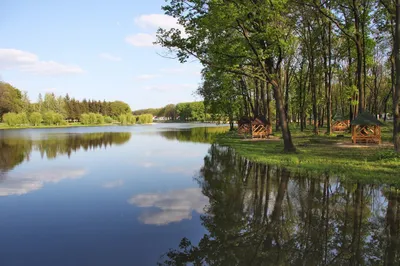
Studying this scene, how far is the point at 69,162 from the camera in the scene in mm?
Answer: 19000

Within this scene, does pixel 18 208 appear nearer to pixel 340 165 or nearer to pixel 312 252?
pixel 312 252

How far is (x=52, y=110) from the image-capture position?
4444 inches

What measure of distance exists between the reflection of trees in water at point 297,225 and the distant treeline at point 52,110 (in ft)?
310

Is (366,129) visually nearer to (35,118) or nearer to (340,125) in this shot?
(340,125)

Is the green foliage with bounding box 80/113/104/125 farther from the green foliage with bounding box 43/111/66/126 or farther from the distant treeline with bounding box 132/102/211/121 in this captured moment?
the distant treeline with bounding box 132/102/211/121

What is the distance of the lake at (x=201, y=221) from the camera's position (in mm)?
5500

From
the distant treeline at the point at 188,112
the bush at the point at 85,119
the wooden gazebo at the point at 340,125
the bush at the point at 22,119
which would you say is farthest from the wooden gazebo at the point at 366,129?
the bush at the point at 85,119

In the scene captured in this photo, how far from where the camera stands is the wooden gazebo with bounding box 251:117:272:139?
2972 cm

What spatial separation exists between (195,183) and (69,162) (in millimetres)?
10427

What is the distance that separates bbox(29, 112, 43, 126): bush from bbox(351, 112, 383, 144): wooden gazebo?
95.6 metres

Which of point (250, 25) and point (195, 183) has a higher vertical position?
point (250, 25)

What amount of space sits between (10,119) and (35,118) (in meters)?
9.50

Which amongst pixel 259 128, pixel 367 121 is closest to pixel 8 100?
pixel 259 128

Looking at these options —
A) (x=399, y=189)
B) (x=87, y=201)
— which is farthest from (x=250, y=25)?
(x=87, y=201)
